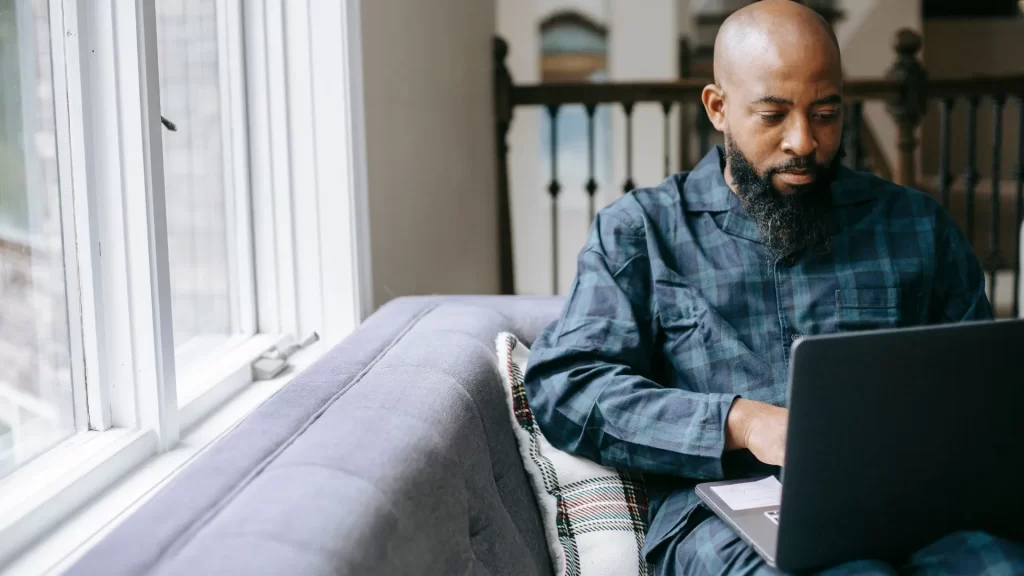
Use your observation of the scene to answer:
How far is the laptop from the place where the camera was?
982mm

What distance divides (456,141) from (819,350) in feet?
6.41

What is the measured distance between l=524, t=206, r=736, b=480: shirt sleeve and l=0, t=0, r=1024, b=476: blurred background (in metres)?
0.62

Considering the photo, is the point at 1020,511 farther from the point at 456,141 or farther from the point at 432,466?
the point at 456,141

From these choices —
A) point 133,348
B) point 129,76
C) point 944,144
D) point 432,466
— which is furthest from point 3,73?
point 944,144

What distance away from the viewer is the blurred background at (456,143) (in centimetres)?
121

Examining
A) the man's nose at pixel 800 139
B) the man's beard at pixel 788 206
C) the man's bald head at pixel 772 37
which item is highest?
the man's bald head at pixel 772 37

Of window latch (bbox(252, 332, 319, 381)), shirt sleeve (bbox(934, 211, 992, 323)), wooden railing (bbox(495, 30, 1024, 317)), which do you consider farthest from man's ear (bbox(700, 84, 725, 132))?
wooden railing (bbox(495, 30, 1024, 317))

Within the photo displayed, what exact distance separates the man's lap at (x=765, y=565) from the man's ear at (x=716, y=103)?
643 mm

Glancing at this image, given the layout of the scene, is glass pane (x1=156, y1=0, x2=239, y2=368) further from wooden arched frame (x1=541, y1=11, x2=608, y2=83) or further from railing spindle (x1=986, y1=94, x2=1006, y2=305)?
→ wooden arched frame (x1=541, y1=11, x2=608, y2=83)

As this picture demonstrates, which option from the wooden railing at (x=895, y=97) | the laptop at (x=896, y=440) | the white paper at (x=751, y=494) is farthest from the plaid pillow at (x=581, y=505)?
the wooden railing at (x=895, y=97)

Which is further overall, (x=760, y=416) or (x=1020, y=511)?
(x=760, y=416)

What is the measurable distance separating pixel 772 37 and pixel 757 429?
1.96 feet

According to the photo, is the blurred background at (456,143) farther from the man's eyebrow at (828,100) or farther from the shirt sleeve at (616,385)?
the man's eyebrow at (828,100)

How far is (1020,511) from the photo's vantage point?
1121mm
